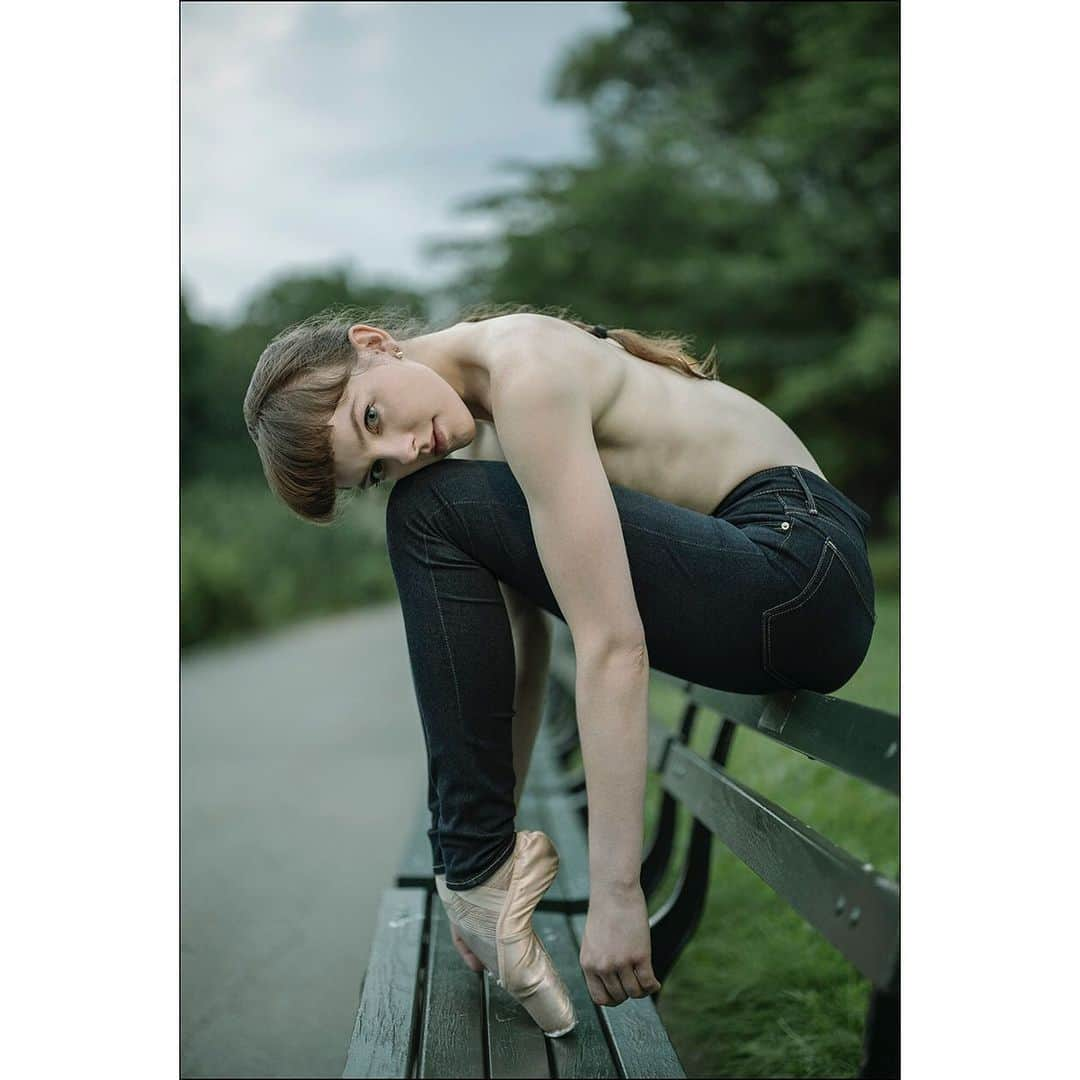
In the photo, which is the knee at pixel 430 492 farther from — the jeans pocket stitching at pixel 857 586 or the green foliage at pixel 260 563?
the green foliage at pixel 260 563

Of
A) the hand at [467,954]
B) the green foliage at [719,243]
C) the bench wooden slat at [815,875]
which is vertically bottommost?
the hand at [467,954]

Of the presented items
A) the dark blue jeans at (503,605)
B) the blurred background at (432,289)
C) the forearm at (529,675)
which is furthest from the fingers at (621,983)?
the blurred background at (432,289)

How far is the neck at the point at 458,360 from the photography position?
74.5 inches

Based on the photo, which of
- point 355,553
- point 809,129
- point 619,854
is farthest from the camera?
point 355,553

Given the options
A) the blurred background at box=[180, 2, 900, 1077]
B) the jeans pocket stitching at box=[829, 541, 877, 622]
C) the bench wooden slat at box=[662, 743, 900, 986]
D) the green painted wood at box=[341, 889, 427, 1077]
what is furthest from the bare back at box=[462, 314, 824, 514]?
the blurred background at box=[180, 2, 900, 1077]

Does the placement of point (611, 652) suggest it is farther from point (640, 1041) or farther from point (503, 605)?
point (640, 1041)

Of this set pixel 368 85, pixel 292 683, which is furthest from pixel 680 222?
pixel 292 683

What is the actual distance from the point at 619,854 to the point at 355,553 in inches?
628

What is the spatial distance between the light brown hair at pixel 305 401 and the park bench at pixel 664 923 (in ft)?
2.29

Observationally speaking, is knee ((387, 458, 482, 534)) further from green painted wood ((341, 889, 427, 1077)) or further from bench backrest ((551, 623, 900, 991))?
green painted wood ((341, 889, 427, 1077))

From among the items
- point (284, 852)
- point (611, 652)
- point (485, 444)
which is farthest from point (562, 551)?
point (284, 852)

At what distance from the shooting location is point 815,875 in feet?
4.18

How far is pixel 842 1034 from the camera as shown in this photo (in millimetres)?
2377
